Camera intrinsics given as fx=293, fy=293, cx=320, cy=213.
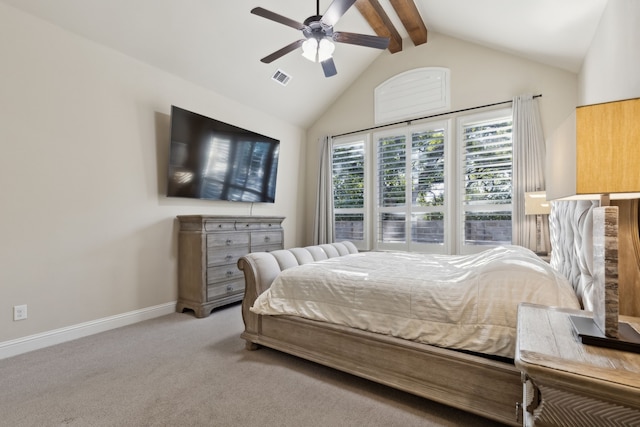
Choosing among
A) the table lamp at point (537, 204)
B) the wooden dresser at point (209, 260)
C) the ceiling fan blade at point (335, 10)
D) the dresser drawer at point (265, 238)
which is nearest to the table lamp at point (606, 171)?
the ceiling fan blade at point (335, 10)

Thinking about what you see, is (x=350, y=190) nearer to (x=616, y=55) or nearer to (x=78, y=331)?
(x=616, y=55)

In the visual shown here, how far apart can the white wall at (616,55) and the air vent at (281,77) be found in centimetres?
344

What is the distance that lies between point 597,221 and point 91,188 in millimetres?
3697

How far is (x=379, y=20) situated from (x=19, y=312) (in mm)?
5004

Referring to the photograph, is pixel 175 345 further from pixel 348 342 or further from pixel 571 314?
pixel 571 314

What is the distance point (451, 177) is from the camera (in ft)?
13.6

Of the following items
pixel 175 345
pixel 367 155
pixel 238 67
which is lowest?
pixel 175 345

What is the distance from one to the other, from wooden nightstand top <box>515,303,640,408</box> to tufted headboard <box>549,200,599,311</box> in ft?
1.18

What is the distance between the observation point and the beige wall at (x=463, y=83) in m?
3.50

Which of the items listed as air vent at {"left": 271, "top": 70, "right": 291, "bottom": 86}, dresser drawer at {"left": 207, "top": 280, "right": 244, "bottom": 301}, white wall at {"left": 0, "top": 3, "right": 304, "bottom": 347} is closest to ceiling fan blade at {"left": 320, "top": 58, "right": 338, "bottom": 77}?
air vent at {"left": 271, "top": 70, "right": 291, "bottom": 86}

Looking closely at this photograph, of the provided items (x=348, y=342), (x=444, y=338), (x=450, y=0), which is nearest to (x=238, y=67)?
(x=450, y=0)

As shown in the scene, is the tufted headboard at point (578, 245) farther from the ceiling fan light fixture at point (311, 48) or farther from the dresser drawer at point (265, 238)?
the dresser drawer at point (265, 238)

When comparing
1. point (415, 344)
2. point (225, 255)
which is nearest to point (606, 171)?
point (415, 344)

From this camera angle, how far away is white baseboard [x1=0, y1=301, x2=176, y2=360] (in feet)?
7.80
